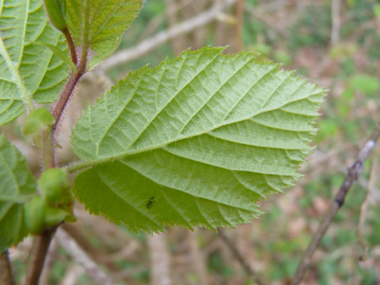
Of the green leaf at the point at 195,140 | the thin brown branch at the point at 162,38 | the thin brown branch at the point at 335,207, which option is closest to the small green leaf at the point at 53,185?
the green leaf at the point at 195,140

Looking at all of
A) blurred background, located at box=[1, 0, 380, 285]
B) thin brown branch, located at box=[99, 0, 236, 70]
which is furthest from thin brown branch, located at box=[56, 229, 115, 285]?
thin brown branch, located at box=[99, 0, 236, 70]

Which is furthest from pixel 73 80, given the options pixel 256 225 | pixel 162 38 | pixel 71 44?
pixel 256 225

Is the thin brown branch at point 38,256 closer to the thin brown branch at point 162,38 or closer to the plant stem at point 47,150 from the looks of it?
the plant stem at point 47,150

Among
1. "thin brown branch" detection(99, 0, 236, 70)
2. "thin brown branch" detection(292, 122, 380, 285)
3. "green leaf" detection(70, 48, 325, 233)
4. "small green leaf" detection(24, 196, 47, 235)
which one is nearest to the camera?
"small green leaf" detection(24, 196, 47, 235)

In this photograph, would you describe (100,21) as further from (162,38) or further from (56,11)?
(162,38)

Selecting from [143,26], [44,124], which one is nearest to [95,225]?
[44,124]

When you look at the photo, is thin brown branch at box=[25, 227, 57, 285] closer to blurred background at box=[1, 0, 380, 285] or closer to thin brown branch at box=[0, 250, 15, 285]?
thin brown branch at box=[0, 250, 15, 285]
